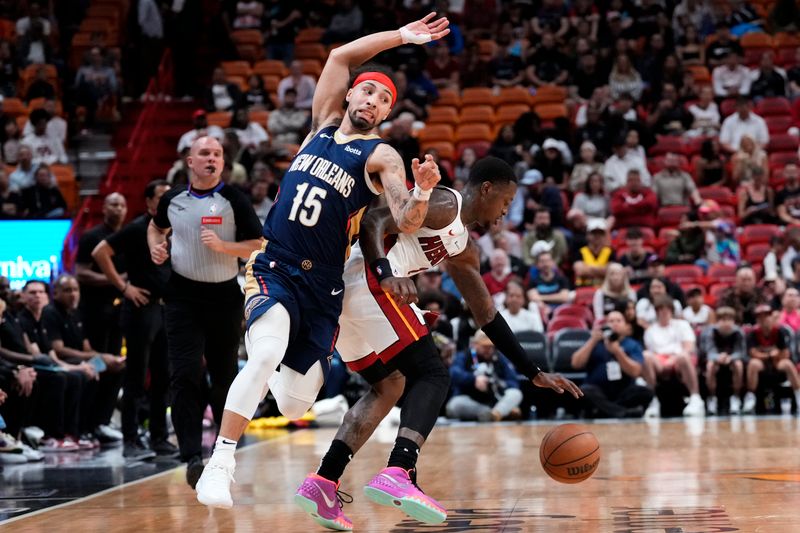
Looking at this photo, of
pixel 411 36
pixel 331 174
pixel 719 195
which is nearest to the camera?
pixel 331 174

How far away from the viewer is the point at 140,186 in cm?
1741

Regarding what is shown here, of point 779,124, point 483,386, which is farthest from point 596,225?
point 779,124

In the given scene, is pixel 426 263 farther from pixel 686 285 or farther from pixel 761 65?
pixel 761 65

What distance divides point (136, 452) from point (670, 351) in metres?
6.51

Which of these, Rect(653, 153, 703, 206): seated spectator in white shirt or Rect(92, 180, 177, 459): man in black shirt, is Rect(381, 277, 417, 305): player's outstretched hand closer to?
Rect(92, 180, 177, 459): man in black shirt

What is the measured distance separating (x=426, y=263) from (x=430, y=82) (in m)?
13.3

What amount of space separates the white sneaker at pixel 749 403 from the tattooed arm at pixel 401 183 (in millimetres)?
8610

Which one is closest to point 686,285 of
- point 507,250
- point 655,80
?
point 507,250

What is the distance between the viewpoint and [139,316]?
30.1 ft

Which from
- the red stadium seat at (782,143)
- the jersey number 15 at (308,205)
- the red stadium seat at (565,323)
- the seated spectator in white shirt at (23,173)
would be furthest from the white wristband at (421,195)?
the red stadium seat at (782,143)

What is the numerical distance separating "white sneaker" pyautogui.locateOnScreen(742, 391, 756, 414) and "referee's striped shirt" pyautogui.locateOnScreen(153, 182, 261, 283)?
293 inches

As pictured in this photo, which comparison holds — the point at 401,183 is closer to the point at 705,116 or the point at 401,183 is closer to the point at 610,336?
the point at 610,336

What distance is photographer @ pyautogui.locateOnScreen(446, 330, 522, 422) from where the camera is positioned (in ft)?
41.5

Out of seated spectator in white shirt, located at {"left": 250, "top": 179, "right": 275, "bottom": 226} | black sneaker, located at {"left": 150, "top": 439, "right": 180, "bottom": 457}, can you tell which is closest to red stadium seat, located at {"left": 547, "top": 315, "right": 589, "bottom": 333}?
seated spectator in white shirt, located at {"left": 250, "top": 179, "right": 275, "bottom": 226}
